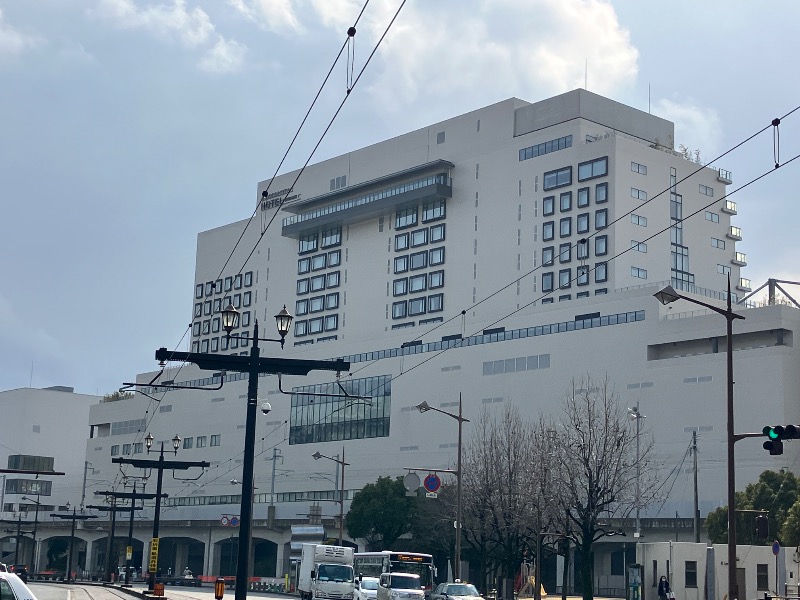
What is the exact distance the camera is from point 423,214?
116812mm

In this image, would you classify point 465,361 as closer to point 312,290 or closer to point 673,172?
point 673,172

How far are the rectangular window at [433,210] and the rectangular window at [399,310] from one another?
8770 mm

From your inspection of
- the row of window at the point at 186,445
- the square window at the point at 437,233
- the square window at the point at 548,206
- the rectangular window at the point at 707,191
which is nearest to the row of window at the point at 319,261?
the square window at the point at 437,233

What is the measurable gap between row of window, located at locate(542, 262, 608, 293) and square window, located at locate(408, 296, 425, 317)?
54.1 ft

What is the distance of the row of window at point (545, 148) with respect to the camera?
10319 cm

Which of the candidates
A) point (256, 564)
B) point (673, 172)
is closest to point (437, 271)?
point (673, 172)

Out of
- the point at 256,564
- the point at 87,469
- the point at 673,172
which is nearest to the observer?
the point at 673,172

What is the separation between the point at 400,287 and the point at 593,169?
26.8 meters

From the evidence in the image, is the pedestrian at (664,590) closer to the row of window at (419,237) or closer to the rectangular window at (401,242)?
the row of window at (419,237)

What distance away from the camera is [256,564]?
112m

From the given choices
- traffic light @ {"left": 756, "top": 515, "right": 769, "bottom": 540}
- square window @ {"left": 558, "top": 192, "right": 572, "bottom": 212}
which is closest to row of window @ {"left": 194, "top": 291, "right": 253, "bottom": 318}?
square window @ {"left": 558, "top": 192, "right": 572, "bottom": 212}

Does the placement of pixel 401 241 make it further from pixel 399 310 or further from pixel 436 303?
pixel 436 303

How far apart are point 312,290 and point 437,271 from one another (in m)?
20.9

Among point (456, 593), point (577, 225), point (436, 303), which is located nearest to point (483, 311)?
point (436, 303)
